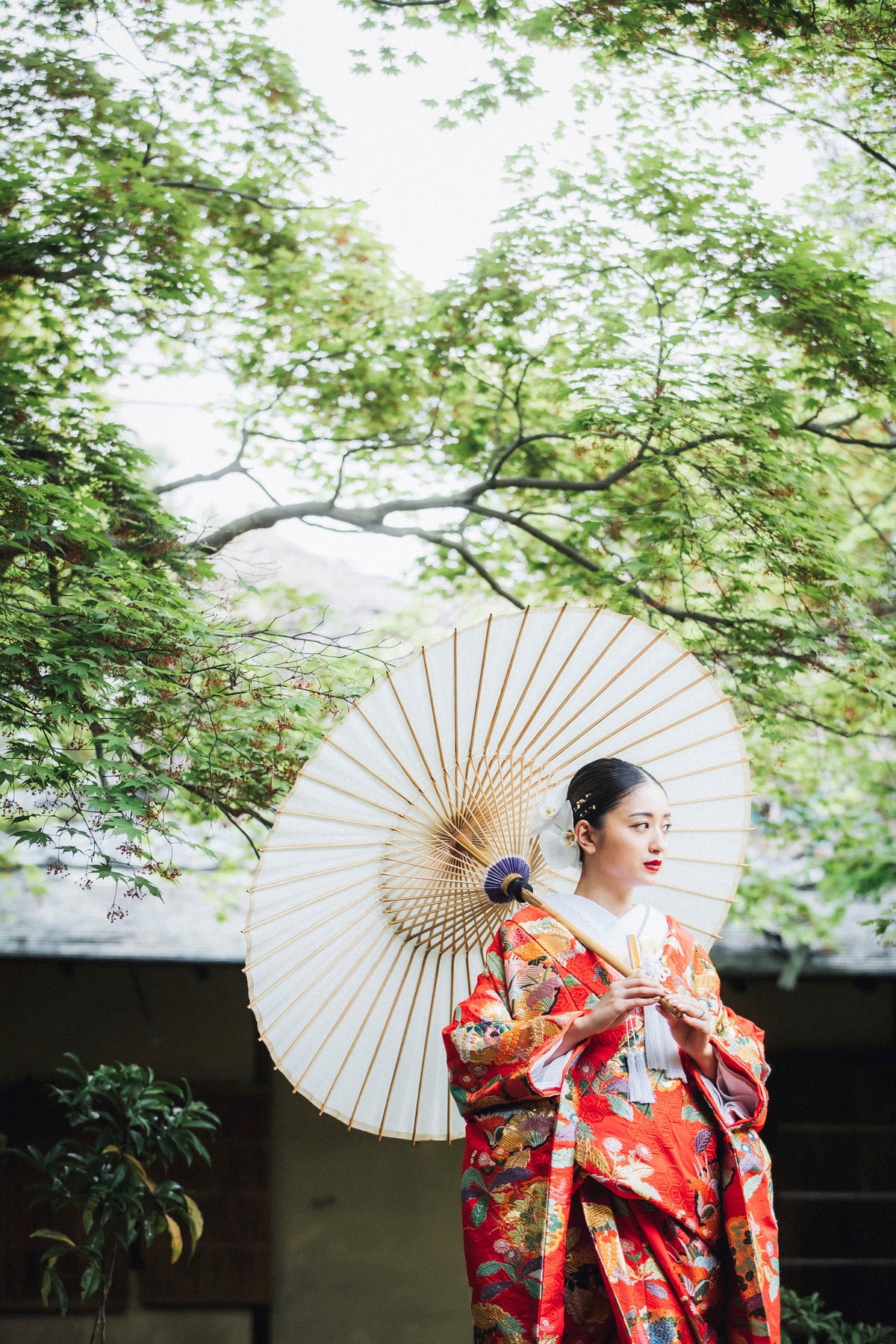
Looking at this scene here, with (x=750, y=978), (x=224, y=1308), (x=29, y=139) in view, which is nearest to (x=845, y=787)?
(x=750, y=978)

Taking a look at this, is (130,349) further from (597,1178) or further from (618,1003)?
(597,1178)

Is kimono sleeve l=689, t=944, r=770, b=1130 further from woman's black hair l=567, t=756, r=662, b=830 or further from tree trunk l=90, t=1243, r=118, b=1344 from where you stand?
tree trunk l=90, t=1243, r=118, b=1344

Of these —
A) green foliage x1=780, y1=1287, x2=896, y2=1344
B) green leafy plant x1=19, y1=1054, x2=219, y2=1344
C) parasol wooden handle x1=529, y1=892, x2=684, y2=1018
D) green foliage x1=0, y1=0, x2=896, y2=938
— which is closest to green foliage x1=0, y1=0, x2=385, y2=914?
green foliage x1=0, y1=0, x2=896, y2=938

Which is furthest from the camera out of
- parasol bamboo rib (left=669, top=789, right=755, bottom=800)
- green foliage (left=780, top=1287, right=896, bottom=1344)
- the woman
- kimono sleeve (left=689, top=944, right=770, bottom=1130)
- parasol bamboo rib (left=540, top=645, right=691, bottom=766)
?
green foliage (left=780, top=1287, right=896, bottom=1344)

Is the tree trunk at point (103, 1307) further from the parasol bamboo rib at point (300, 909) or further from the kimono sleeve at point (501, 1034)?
the kimono sleeve at point (501, 1034)

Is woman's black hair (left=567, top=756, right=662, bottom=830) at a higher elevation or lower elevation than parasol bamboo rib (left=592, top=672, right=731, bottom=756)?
lower

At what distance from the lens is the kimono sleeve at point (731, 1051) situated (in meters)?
2.38

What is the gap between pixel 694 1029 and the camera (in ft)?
7.64

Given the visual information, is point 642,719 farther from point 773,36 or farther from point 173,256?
point 773,36

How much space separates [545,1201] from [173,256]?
4618mm

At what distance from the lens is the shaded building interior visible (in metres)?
6.44

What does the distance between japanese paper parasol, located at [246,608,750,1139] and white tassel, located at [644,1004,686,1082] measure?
0.44 meters

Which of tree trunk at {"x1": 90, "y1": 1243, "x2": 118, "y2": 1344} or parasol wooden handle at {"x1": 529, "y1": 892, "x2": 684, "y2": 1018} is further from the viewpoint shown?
tree trunk at {"x1": 90, "y1": 1243, "x2": 118, "y2": 1344}

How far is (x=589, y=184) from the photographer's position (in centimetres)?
566
